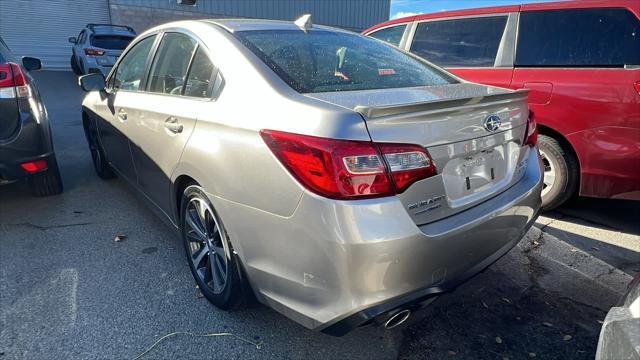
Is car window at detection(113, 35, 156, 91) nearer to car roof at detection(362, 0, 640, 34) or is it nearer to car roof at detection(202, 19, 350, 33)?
car roof at detection(202, 19, 350, 33)

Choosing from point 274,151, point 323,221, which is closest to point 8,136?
point 274,151

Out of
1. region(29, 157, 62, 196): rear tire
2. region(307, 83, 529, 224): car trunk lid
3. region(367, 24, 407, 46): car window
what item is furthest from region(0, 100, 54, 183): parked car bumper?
region(367, 24, 407, 46): car window

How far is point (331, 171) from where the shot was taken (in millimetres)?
1566

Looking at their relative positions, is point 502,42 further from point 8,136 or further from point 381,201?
point 8,136

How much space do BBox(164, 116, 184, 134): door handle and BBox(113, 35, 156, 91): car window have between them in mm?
865

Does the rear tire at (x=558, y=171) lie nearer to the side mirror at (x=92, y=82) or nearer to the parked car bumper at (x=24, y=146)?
the side mirror at (x=92, y=82)

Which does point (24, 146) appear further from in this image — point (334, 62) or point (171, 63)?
point (334, 62)

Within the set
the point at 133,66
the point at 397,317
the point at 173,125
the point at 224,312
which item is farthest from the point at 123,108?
the point at 397,317

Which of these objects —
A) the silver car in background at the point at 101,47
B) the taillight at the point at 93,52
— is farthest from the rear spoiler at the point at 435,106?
the taillight at the point at 93,52

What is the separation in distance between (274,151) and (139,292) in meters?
1.51

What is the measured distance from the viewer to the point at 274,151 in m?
1.71

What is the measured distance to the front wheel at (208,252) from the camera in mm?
2180

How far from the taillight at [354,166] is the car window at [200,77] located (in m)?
0.86

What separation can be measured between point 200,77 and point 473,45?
297 centimetres
